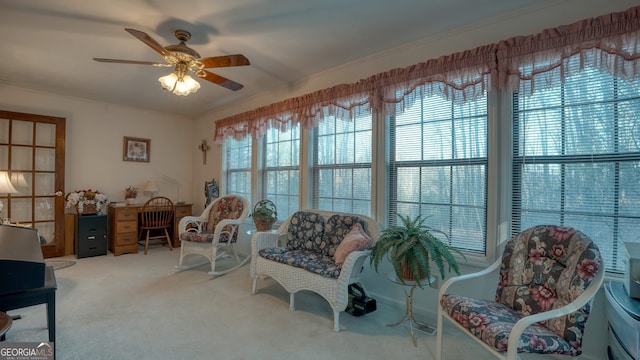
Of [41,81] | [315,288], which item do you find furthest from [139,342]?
[41,81]

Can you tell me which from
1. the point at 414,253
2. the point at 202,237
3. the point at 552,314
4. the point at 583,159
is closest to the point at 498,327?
the point at 552,314

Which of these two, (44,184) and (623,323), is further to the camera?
(44,184)

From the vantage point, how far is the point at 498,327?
1532 mm

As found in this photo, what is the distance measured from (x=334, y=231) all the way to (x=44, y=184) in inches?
169

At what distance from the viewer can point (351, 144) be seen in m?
3.29

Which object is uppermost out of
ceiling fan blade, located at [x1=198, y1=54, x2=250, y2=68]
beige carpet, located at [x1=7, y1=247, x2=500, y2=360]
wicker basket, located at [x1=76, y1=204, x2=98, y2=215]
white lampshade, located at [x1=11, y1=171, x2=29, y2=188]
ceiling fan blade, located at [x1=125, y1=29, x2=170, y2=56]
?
ceiling fan blade, located at [x1=125, y1=29, x2=170, y2=56]

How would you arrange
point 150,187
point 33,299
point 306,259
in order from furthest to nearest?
point 150,187 < point 306,259 < point 33,299

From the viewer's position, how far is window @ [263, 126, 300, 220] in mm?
3924

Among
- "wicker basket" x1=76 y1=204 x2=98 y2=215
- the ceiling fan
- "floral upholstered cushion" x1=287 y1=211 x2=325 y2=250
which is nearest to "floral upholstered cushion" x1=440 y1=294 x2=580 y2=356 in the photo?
"floral upholstered cushion" x1=287 y1=211 x2=325 y2=250

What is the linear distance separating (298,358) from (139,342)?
3.65ft

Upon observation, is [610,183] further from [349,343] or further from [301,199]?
[301,199]

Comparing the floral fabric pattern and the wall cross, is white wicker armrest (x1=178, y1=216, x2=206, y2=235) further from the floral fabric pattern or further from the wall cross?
the floral fabric pattern

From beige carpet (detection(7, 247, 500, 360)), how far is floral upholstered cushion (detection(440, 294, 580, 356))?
0.45 metres

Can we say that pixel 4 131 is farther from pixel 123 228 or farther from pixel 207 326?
pixel 207 326
